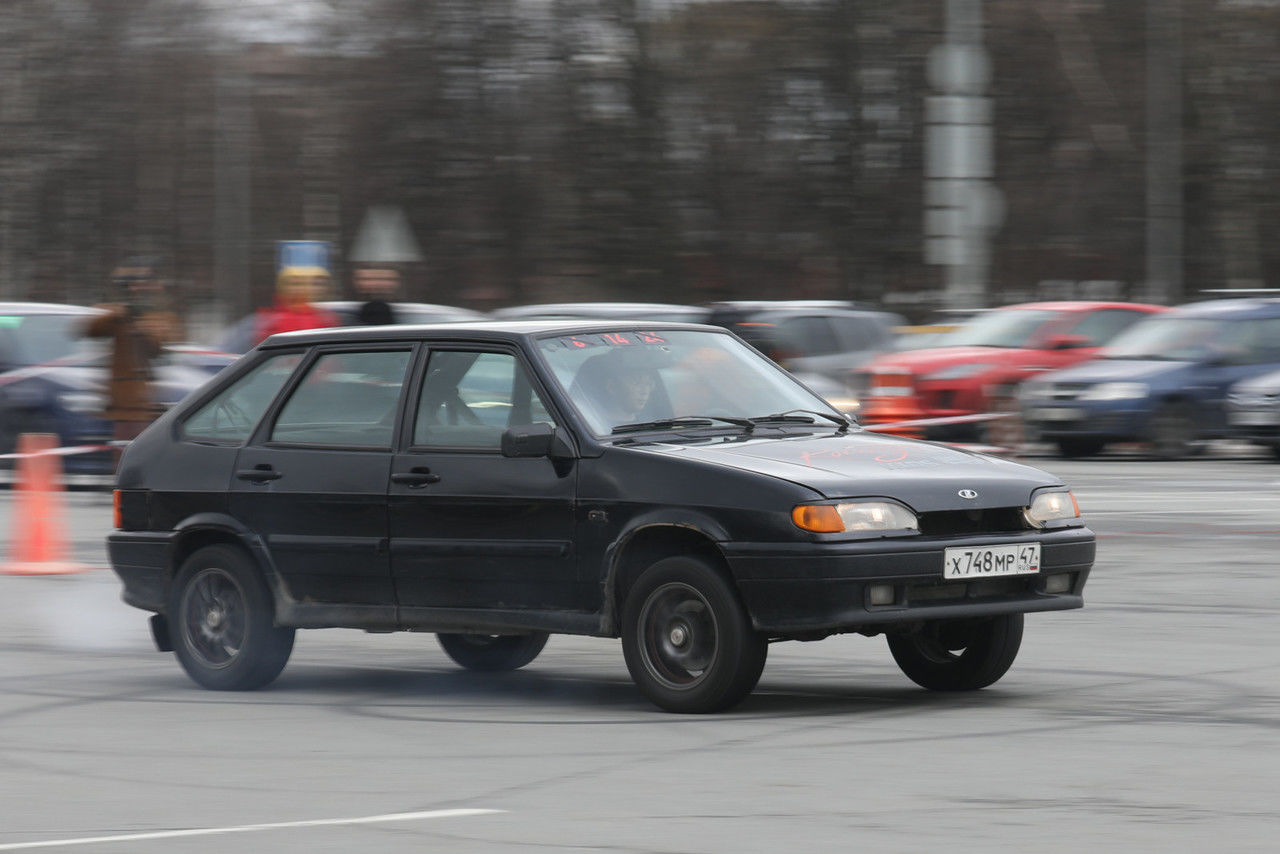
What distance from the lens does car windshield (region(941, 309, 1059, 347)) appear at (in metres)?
24.0

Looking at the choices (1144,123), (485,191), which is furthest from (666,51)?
(1144,123)

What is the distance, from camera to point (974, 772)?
660 cm

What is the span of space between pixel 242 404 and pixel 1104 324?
17425 millimetres

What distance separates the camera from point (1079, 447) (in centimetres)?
2339

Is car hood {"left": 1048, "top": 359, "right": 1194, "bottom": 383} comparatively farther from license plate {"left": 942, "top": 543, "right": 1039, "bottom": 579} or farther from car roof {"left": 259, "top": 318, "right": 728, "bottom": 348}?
license plate {"left": 942, "top": 543, "right": 1039, "bottom": 579}

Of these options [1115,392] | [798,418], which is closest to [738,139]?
[1115,392]

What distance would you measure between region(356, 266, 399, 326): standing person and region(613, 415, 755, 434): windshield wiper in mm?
6140

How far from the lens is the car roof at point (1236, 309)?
76.4ft

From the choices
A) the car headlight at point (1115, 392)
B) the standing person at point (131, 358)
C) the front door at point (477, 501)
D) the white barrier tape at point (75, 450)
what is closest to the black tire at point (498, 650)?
the front door at point (477, 501)

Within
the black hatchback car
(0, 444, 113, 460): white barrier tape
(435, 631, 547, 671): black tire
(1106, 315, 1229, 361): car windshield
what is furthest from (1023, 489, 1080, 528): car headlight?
(1106, 315, 1229, 361): car windshield

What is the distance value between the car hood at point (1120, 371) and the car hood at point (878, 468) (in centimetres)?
1485

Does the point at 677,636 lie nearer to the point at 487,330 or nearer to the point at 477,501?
the point at 477,501

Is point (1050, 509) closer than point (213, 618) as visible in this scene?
Yes

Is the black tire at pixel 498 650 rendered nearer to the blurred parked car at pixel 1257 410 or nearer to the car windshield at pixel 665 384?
the car windshield at pixel 665 384
